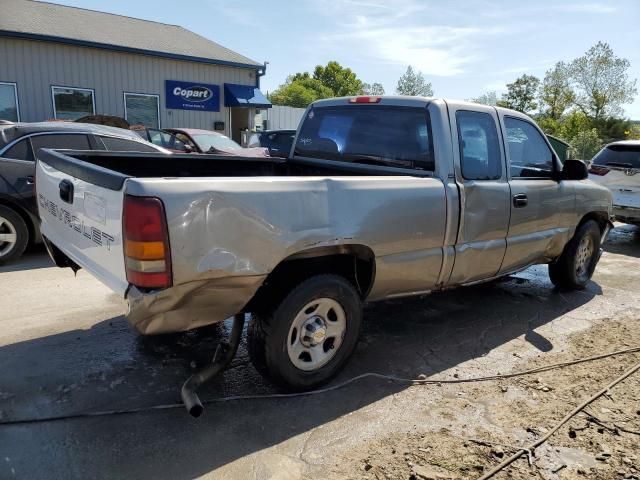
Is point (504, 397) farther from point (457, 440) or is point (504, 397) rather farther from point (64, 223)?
point (64, 223)

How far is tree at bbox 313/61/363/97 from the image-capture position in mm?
76250

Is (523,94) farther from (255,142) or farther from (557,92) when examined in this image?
(255,142)

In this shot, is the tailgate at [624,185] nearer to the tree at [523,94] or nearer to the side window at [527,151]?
the side window at [527,151]

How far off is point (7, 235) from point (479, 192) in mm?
5354

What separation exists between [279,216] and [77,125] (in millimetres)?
5480

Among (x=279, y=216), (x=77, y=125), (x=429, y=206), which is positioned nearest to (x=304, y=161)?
(x=429, y=206)

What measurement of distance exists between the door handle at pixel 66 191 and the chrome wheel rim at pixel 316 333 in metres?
1.55

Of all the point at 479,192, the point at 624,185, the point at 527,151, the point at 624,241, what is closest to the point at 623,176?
the point at 624,185

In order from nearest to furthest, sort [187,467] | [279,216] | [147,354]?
[187,467], [279,216], [147,354]

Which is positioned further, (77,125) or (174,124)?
(174,124)

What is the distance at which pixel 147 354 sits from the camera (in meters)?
3.76

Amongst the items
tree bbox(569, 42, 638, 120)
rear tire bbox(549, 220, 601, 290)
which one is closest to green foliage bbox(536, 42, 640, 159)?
tree bbox(569, 42, 638, 120)

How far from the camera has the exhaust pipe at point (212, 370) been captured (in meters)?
2.79

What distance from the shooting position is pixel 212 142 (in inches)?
493
